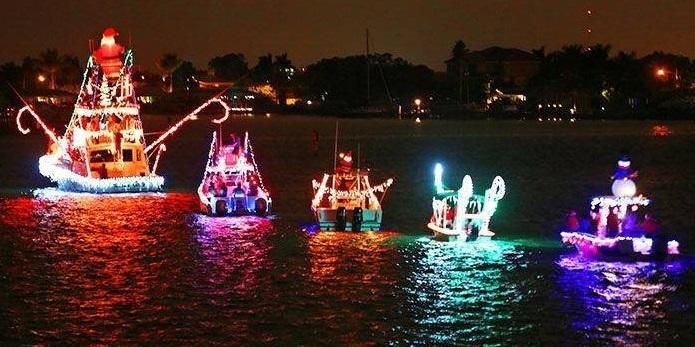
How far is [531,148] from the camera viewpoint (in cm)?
9569

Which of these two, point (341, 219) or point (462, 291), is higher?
point (341, 219)

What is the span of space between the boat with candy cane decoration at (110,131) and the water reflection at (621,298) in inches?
863

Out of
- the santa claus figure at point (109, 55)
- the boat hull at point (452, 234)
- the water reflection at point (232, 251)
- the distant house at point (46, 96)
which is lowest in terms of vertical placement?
the water reflection at point (232, 251)

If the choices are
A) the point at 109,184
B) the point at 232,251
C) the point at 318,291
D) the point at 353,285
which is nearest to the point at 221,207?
the point at 232,251

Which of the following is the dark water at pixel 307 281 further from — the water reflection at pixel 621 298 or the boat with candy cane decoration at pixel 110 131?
the boat with candy cane decoration at pixel 110 131

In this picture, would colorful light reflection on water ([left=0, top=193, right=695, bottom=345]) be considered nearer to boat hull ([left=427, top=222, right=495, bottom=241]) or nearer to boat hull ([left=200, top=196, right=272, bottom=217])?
boat hull ([left=427, top=222, right=495, bottom=241])

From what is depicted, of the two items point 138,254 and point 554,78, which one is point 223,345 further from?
point 554,78

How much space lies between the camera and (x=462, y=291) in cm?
2414

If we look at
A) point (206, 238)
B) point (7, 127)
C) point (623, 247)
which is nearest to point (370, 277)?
point (623, 247)

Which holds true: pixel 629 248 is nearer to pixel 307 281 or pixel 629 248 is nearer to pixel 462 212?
pixel 462 212

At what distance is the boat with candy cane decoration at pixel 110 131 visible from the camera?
147 feet

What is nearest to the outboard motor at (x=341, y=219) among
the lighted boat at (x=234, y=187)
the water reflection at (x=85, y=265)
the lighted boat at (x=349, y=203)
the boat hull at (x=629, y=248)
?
the lighted boat at (x=349, y=203)

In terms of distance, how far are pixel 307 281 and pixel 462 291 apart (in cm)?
362

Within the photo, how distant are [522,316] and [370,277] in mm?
4782
